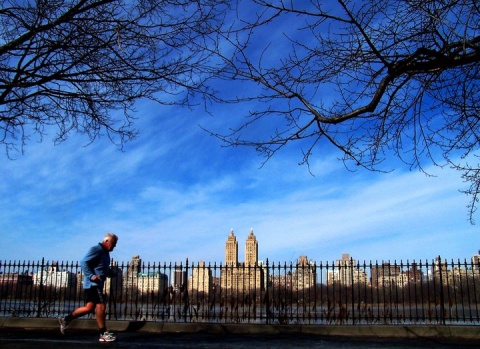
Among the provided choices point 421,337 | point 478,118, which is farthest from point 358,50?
point 421,337

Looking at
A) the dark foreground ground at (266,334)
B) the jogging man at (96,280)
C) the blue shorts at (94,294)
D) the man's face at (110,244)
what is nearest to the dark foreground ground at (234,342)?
the dark foreground ground at (266,334)

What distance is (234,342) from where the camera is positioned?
8.56m

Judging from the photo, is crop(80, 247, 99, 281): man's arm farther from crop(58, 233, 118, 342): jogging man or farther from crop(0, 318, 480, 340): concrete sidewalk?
crop(0, 318, 480, 340): concrete sidewalk

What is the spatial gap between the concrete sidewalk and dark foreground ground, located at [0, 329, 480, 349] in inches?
15.9

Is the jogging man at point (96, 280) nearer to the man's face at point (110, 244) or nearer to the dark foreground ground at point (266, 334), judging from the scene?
the man's face at point (110, 244)

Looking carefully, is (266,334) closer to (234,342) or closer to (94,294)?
(234,342)

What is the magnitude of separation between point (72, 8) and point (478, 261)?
10.8m

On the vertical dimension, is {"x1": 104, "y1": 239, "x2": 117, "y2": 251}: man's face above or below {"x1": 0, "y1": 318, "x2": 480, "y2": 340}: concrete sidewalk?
above

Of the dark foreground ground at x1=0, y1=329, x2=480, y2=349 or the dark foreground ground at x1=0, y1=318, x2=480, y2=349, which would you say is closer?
the dark foreground ground at x1=0, y1=329, x2=480, y2=349

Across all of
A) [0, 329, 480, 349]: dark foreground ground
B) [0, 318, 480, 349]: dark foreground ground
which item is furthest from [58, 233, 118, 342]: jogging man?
[0, 318, 480, 349]: dark foreground ground

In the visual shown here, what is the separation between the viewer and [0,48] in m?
7.51

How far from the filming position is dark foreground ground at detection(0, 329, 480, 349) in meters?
7.32

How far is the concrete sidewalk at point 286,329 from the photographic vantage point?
1018 cm

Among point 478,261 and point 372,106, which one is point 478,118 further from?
point 478,261
